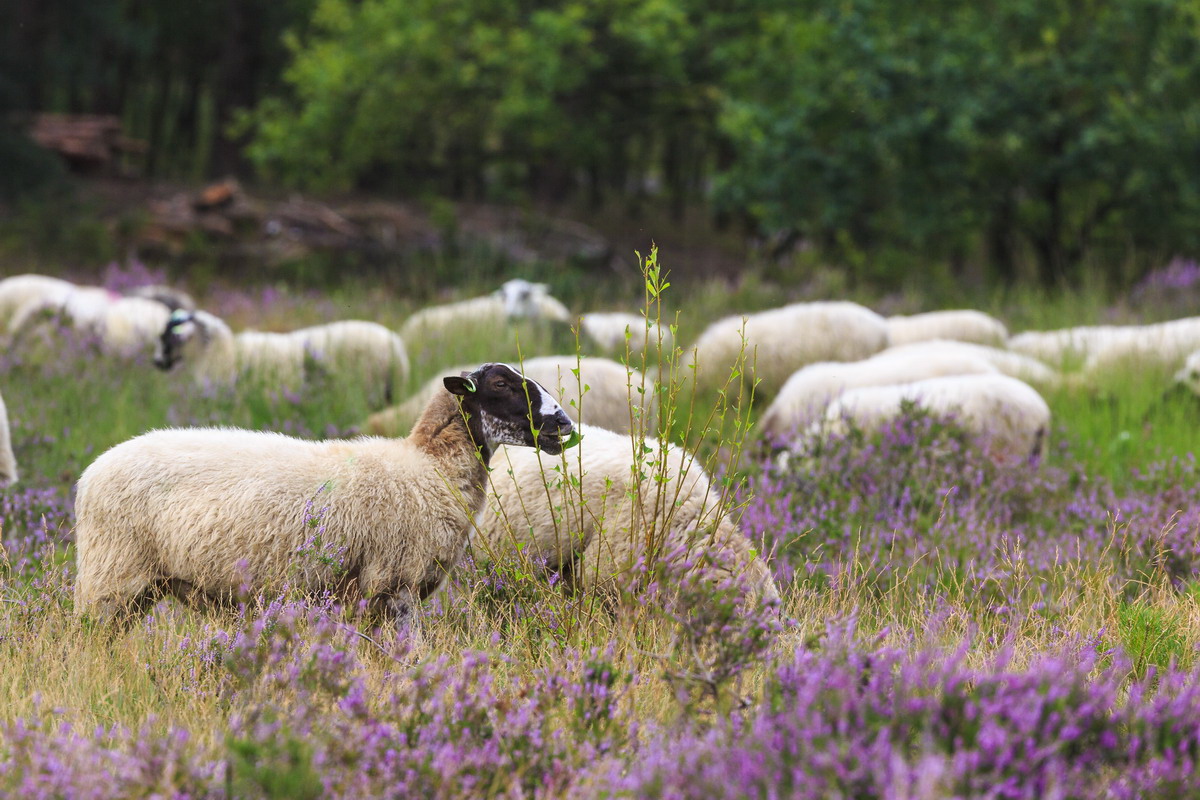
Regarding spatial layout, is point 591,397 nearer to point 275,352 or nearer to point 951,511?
point 951,511

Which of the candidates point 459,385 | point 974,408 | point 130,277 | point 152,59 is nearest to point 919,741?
point 459,385

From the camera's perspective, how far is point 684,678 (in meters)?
3.32

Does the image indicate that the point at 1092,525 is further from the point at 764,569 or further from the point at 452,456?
the point at 452,456

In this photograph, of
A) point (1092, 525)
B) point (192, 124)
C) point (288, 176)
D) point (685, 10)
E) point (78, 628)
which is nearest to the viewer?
point (78, 628)

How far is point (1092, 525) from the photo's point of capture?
251 inches

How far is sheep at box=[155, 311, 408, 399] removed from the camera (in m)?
8.86

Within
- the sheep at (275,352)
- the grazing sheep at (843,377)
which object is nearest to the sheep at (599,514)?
the grazing sheep at (843,377)

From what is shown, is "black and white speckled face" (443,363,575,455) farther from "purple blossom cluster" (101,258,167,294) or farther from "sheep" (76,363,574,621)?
"purple blossom cluster" (101,258,167,294)

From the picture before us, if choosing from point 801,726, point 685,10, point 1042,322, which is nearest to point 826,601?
point 801,726

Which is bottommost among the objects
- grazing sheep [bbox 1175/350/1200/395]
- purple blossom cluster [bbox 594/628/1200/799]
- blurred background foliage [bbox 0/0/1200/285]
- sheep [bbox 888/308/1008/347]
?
sheep [bbox 888/308/1008/347]

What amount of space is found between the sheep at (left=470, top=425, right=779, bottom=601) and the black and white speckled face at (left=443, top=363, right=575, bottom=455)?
149mm

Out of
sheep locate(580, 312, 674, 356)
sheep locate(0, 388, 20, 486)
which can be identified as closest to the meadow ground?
sheep locate(0, 388, 20, 486)

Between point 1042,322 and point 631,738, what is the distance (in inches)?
437

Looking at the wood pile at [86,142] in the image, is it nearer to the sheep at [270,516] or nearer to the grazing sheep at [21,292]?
the grazing sheep at [21,292]
